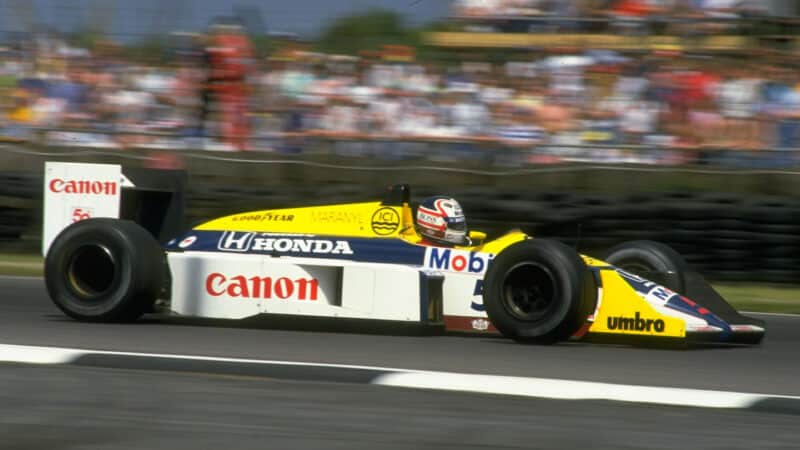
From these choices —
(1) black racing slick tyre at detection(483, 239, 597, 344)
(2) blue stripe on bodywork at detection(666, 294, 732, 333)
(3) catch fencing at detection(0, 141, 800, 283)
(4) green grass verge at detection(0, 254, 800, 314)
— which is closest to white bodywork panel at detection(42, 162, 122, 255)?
(1) black racing slick tyre at detection(483, 239, 597, 344)

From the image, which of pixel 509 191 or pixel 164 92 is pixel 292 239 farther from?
pixel 164 92

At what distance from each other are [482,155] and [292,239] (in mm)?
5071

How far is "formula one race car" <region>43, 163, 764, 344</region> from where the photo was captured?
7168 millimetres

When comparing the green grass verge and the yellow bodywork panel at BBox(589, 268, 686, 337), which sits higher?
the yellow bodywork panel at BBox(589, 268, 686, 337)

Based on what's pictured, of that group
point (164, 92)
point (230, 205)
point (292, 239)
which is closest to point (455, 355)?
point (292, 239)

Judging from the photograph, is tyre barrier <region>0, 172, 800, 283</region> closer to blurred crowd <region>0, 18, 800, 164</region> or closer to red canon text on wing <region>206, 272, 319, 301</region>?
blurred crowd <region>0, 18, 800, 164</region>

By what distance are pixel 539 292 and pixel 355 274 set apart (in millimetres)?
1076

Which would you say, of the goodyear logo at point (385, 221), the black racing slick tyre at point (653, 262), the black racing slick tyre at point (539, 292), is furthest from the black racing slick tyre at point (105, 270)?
the black racing slick tyre at point (653, 262)

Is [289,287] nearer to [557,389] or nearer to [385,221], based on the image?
[385,221]

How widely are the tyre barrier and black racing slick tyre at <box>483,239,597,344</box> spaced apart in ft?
14.1

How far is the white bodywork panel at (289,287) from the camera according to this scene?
756cm

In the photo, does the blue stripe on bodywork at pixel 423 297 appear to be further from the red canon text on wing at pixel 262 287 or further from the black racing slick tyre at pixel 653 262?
the black racing slick tyre at pixel 653 262

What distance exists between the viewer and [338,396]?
5.31 m

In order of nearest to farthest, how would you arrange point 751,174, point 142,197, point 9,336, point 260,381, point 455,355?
point 260,381 → point 455,355 → point 9,336 → point 142,197 → point 751,174
